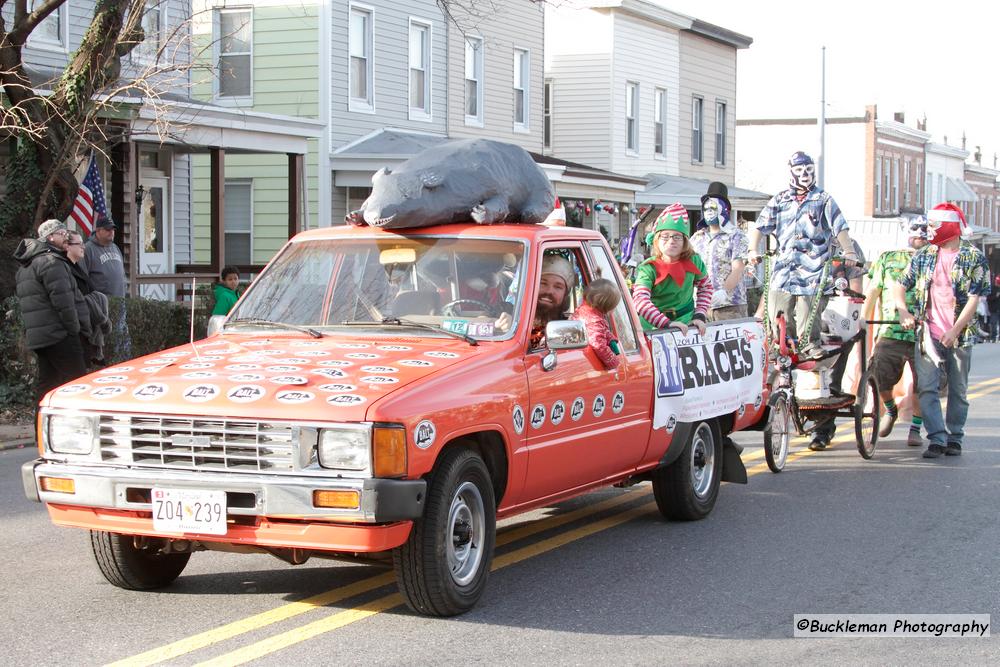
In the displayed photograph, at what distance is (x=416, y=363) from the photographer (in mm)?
6254

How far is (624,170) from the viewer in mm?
37844

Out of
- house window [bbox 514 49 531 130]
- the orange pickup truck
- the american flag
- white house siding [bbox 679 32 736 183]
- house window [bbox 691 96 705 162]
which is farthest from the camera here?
house window [bbox 691 96 705 162]

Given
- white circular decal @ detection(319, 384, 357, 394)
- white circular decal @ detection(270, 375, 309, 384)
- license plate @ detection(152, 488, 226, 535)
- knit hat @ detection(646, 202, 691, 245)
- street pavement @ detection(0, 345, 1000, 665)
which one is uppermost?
knit hat @ detection(646, 202, 691, 245)

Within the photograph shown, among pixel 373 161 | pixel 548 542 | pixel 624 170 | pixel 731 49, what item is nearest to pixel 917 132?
pixel 731 49

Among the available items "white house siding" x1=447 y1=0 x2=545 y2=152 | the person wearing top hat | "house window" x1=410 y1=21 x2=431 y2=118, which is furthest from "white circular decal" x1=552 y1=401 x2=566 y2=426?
"white house siding" x1=447 y1=0 x2=545 y2=152

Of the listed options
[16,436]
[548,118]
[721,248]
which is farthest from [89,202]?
[548,118]

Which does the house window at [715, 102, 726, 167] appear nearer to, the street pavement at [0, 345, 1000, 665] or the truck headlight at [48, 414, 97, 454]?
the street pavement at [0, 345, 1000, 665]

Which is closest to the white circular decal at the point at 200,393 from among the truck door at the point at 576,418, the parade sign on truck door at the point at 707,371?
the truck door at the point at 576,418

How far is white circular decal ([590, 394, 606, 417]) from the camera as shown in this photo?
7312mm

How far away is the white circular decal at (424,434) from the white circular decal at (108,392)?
1.36 m

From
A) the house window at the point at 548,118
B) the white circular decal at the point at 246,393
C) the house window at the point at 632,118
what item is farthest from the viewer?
the house window at the point at 632,118

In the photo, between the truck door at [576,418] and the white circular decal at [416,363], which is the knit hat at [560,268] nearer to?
the truck door at [576,418]

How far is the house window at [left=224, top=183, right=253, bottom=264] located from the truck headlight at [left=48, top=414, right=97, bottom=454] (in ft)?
69.3

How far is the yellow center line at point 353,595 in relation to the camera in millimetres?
5664
